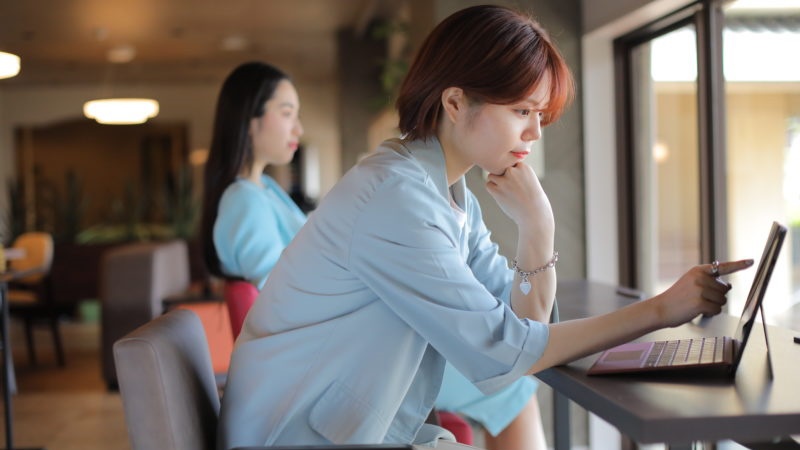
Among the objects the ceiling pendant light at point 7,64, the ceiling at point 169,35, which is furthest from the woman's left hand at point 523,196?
the ceiling at point 169,35

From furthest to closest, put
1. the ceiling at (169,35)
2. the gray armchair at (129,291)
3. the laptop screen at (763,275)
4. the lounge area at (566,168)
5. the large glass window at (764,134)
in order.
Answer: the ceiling at (169,35) → the gray armchair at (129,291) → the lounge area at (566,168) → the large glass window at (764,134) → the laptop screen at (763,275)

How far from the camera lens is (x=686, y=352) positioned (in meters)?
1.35

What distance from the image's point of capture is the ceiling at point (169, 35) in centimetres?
775

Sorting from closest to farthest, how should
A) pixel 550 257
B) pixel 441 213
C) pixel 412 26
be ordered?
pixel 441 213 < pixel 550 257 < pixel 412 26

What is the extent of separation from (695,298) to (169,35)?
8.69m

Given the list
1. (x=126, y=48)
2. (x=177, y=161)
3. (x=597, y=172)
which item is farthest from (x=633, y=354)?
(x=177, y=161)

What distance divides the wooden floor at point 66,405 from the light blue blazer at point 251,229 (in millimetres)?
1895

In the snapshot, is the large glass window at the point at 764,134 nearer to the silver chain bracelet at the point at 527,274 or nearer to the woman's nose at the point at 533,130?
the silver chain bracelet at the point at 527,274

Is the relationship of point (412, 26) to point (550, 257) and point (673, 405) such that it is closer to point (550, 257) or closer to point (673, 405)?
point (550, 257)

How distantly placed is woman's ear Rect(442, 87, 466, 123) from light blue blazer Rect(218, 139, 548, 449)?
11 cm

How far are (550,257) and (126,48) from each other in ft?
30.3

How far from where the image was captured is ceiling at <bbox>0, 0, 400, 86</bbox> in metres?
7.75

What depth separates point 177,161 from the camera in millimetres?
15758

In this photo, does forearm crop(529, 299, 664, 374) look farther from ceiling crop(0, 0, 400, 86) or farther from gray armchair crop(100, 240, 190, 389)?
ceiling crop(0, 0, 400, 86)
